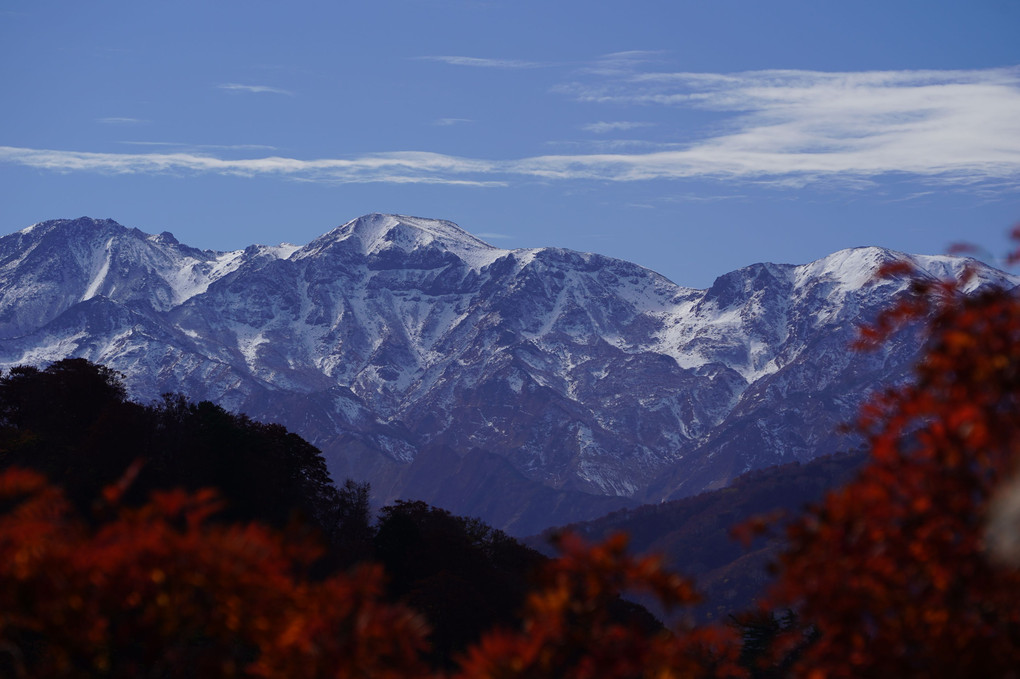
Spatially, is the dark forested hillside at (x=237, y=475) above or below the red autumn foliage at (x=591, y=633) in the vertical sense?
below

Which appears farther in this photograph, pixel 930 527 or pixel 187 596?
pixel 187 596

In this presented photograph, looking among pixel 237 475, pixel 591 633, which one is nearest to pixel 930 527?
pixel 591 633

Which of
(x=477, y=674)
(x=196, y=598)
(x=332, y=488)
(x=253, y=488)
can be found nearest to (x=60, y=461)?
(x=253, y=488)

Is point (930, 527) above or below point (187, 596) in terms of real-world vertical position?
above

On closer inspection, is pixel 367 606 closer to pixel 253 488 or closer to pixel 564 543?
pixel 564 543

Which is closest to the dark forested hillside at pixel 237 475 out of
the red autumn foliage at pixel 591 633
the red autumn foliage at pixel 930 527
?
the red autumn foliage at pixel 591 633

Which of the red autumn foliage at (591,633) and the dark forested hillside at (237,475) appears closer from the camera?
the red autumn foliage at (591,633)

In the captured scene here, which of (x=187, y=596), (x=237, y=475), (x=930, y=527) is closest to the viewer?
(x=930, y=527)

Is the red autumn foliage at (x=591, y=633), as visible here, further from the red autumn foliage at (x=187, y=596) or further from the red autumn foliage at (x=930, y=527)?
the red autumn foliage at (x=930, y=527)

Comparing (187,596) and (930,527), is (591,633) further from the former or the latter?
(187,596)

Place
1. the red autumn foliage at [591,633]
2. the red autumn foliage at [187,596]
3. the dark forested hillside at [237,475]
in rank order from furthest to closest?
1. the dark forested hillside at [237,475]
2. the red autumn foliage at [187,596]
3. the red autumn foliage at [591,633]

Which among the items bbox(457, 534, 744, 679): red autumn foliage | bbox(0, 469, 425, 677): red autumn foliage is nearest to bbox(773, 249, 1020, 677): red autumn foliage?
bbox(457, 534, 744, 679): red autumn foliage

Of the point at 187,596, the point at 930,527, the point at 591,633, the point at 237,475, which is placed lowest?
the point at 237,475

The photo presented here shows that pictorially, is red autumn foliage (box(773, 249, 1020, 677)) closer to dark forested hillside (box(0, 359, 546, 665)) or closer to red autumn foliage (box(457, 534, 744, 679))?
red autumn foliage (box(457, 534, 744, 679))
